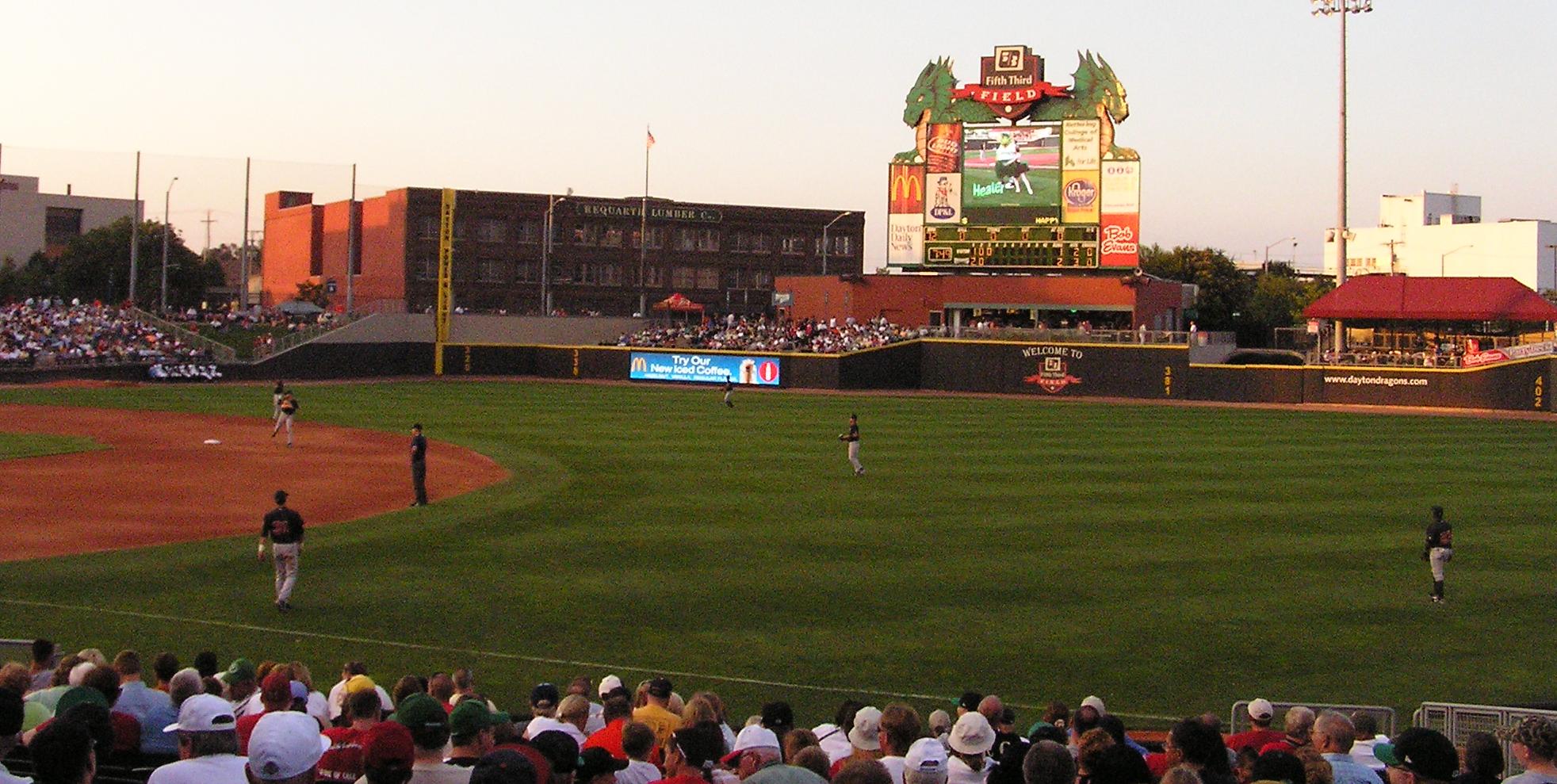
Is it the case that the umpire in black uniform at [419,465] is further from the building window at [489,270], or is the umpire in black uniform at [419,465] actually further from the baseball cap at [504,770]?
the building window at [489,270]

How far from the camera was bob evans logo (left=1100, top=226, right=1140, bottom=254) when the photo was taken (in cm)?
6462

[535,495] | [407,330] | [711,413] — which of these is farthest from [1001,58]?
[535,495]

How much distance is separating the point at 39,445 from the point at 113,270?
168ft

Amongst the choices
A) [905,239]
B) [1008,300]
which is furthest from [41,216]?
[1008,300]

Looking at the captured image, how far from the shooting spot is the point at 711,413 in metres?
49.3

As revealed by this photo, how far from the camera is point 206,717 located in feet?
21.3

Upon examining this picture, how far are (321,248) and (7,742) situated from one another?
9749 cm

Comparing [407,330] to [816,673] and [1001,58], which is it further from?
[816,673]

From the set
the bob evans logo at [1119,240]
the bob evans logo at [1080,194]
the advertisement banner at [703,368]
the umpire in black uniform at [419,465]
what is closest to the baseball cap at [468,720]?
the umpire in black uniform at [419,465]

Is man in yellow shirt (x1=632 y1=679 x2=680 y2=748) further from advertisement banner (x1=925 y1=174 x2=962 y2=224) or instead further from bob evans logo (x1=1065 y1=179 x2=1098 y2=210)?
advertisement banner (x1=925 y1=174 x2=962 y2=224)

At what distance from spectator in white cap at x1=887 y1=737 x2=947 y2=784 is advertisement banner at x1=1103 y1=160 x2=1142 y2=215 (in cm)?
5930

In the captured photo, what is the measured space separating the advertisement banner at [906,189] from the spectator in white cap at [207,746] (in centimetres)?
6258

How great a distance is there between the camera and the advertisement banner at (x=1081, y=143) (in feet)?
210

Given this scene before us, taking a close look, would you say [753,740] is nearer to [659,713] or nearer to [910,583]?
[659,713]
